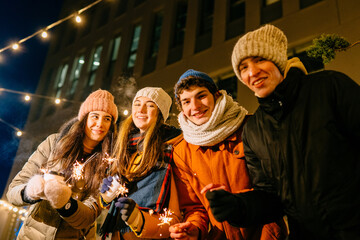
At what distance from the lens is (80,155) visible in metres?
3.47

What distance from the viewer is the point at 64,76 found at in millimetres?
19406

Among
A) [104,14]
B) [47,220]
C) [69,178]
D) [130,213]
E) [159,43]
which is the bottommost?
[47,220]

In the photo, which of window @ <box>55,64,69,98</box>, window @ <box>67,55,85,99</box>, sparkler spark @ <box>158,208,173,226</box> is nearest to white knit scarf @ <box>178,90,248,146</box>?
sparkler spark @ <box>158,208,173,226</box>

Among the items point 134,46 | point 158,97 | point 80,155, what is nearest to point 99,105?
point 80,155

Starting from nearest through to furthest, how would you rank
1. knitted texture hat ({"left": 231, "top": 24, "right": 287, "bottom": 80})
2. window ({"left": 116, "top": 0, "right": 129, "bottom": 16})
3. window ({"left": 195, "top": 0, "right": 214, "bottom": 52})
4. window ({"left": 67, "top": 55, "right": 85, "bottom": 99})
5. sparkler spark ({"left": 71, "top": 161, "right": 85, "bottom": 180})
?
knitted texture hat ({"left": 231, "top": 24, "right": 287, "bottom": 80}) → sparkler spark ({"left": 71, "top": 161, "right": 85, "bottom": 180}) → window ({"left": 195, "top": 0, "right": 214, "bottom": 52}) → window ({"left": 116, "top": 0, "right": 129, "bottom": 16}) → window ({"left": 67, "top": 55, "right": 85, "bottom": 99})

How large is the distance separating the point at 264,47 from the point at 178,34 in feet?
37.7

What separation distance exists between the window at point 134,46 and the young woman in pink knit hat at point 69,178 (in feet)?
36.5

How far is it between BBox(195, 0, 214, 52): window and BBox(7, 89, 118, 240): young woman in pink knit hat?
8239mm

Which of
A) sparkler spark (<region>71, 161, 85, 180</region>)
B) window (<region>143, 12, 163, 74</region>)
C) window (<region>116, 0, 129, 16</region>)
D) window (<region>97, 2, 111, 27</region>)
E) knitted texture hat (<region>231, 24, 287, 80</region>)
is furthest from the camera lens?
window (<region>97, 2, 111, 27</region>)

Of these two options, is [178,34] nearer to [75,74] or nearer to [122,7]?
[122,7]

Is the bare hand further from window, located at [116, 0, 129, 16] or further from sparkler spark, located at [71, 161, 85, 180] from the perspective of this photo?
window, located at [116, 0, 129, 16]

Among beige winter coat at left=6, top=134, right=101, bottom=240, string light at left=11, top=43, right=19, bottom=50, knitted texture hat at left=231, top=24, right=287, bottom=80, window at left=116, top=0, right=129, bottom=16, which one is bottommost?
beige winter coat at left=6, top=134, right=101, bottom=240

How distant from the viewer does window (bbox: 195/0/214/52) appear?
11.4 metres

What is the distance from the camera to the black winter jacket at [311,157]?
154 centimetres
